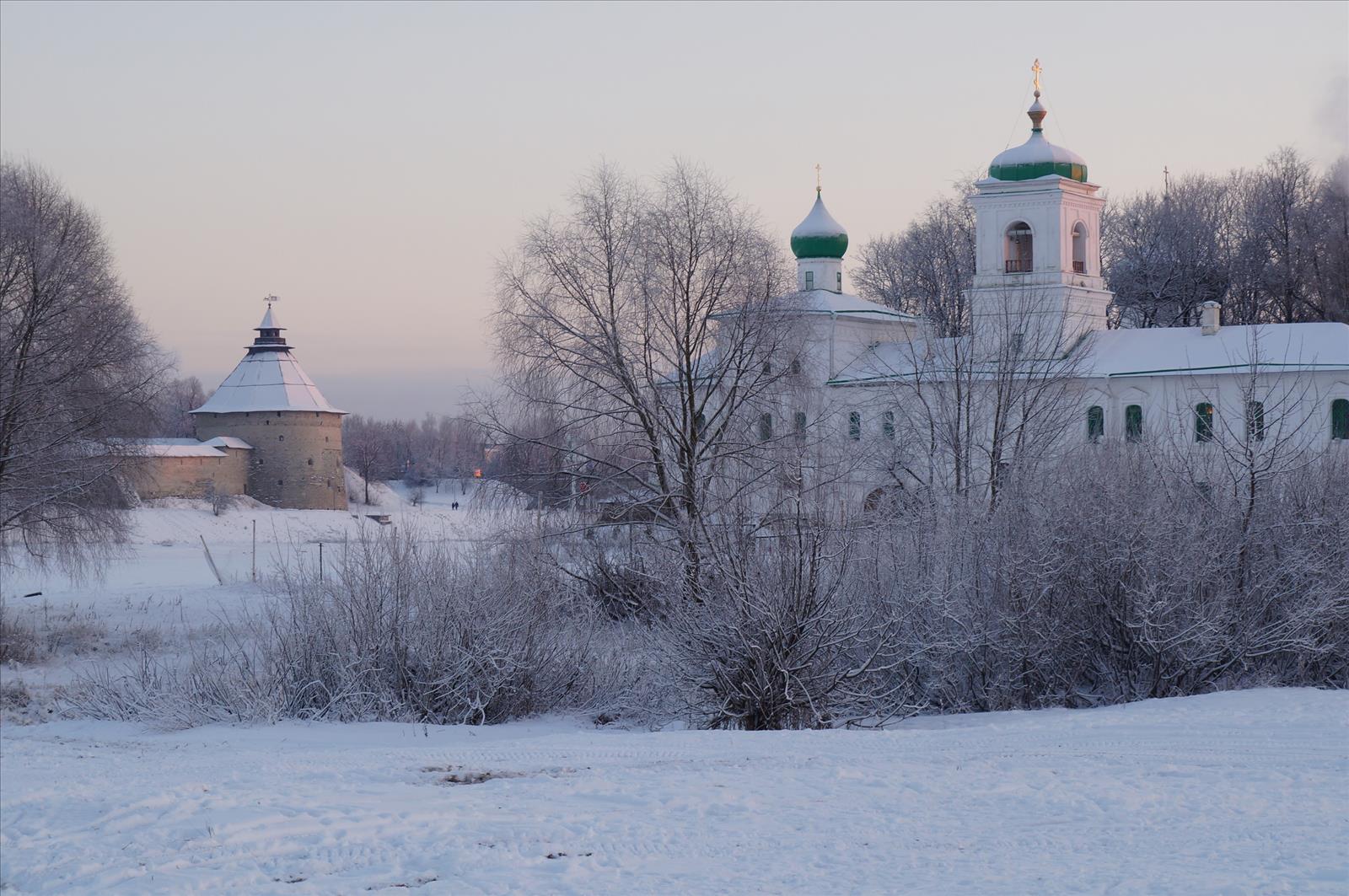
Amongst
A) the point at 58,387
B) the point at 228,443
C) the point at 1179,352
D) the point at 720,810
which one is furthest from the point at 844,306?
the point at 720,810

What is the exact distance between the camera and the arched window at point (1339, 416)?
34750mm

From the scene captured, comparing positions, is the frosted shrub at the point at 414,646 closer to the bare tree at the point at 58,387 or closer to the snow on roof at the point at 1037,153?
the bare tree at the point at 58,387

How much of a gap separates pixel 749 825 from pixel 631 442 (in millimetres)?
15354

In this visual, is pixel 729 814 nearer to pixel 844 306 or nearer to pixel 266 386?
pixel 844 306

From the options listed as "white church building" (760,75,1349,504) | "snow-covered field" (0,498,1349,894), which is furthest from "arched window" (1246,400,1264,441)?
"white church building" (760,75,1349,504)

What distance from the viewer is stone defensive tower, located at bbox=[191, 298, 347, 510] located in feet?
193

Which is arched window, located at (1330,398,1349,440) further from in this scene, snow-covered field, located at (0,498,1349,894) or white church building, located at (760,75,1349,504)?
snow-covered field, located at (0,498,1349,894)

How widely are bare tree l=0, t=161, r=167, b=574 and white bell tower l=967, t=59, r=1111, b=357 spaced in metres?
21.8

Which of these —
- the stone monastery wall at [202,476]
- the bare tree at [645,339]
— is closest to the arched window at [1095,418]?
the bare tree at [645,339]

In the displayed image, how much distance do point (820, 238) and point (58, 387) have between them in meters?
23.8

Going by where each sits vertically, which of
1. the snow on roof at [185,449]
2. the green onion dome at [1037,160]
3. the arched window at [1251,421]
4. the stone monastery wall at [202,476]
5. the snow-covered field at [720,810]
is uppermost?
the green onion dome at [1037,160]

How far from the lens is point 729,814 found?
9320 millimetres

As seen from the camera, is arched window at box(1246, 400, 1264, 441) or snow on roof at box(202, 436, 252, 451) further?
snow on roof at box(202, 436, 252, 451)

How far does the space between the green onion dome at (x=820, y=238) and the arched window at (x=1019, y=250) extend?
5.17 m
